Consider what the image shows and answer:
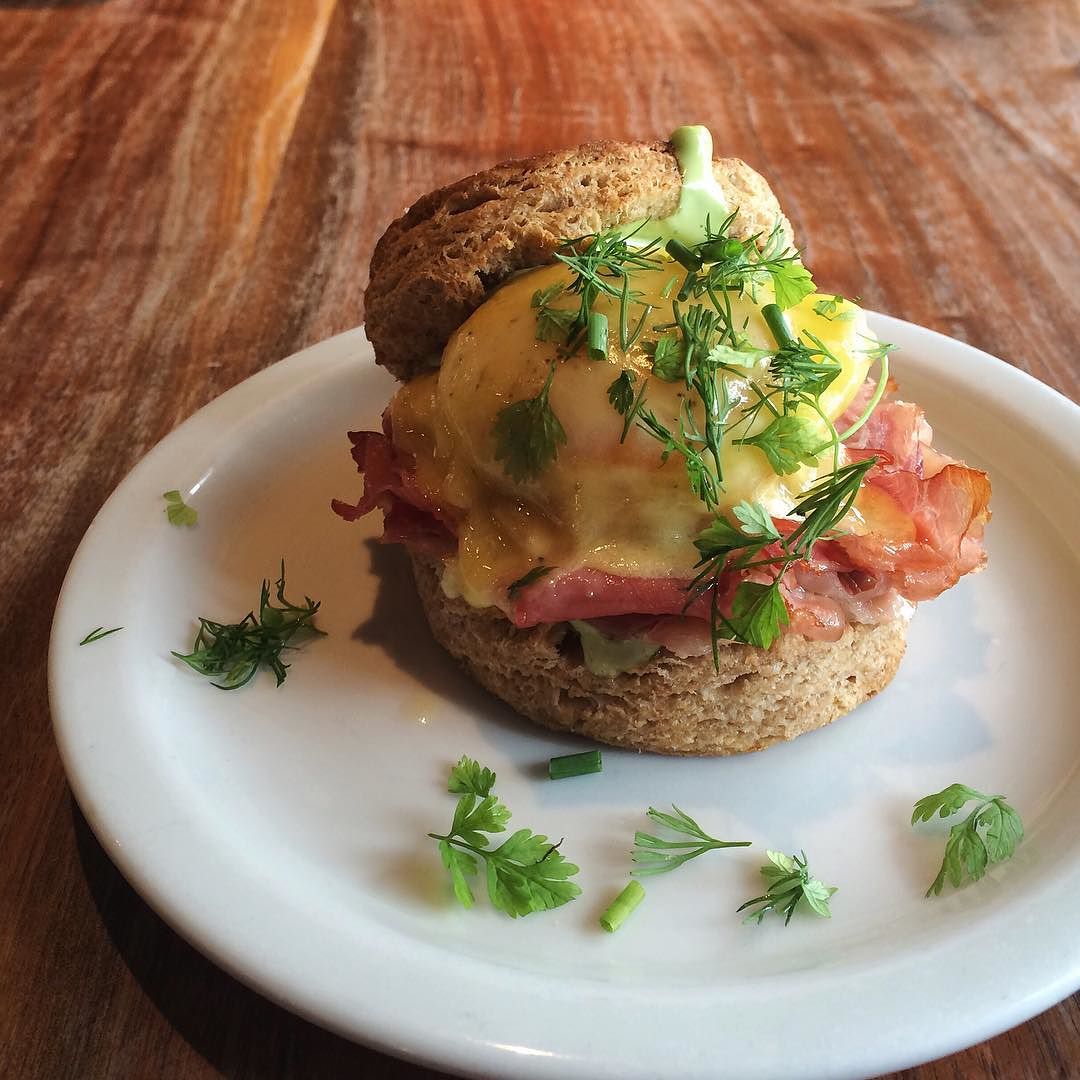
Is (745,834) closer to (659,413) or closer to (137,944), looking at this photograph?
(659,413)

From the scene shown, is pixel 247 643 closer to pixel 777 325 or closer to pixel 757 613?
pixel 757 613

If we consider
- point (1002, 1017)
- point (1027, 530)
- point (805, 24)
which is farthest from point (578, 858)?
point (805, 24)

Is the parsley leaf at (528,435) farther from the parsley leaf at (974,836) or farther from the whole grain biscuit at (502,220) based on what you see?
the parsley leaf at (974,836)

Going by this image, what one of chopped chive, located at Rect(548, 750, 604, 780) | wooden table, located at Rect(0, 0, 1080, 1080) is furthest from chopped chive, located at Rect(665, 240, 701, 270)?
wooden table, located at Rect(0, 0, 1080, 1080)

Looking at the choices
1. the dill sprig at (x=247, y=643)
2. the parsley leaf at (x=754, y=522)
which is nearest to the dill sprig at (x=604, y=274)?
the parsley leaf at (x=754, y=522)

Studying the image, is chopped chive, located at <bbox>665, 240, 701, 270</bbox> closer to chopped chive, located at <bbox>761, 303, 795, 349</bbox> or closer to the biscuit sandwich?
the biscuit sandwich
